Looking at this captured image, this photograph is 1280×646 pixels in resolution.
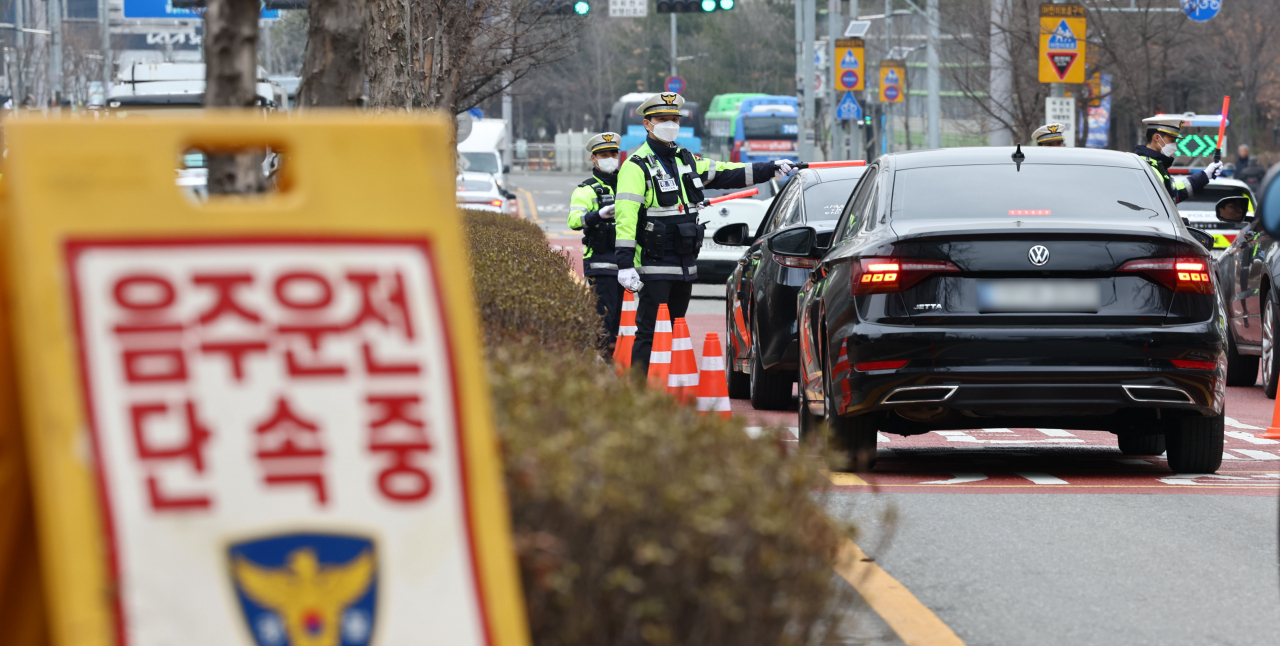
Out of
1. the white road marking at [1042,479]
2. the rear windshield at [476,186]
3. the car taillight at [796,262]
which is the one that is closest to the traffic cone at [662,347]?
the car taillight at [796,262]

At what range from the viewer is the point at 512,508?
3.06m

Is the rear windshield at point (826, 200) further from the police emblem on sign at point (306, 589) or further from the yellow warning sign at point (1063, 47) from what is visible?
the yellow warning sign at point (1063, 47)

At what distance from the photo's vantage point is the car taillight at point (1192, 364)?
7582mm

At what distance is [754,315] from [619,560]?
8.31m

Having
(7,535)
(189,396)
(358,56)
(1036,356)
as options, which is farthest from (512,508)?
(1036,356)

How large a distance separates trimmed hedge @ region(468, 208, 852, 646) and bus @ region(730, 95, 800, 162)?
68131mm

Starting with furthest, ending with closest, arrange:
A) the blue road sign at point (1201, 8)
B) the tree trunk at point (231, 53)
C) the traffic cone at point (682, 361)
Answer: the blue road sign at point (1201, 8), the traffic cone at point (682, 361), the tree trunk at point (231, 53)

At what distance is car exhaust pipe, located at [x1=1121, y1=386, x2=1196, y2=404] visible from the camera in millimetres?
7559

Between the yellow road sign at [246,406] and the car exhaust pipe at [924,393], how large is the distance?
4915 millimetres

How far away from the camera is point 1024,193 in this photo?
8000 mm

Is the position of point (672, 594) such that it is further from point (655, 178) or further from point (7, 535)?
point (655, 178)

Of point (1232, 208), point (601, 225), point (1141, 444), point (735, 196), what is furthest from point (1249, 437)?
point (735, 196)

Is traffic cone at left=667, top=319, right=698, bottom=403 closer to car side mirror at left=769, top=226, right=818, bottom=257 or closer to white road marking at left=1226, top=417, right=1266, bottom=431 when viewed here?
car side mirror at left=769, top=226, right=818, bottom=257

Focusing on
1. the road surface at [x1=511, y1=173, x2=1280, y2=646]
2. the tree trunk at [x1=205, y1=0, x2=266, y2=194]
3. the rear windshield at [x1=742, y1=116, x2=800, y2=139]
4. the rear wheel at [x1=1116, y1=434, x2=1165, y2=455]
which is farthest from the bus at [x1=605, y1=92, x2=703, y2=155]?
the tree trunk at [x1=205, y1=0, x2=266, y2=194]
